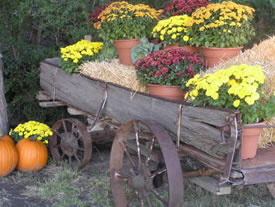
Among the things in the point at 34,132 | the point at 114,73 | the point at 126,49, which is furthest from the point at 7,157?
the point at 126,49

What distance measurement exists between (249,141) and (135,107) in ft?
3.70

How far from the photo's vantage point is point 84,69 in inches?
183

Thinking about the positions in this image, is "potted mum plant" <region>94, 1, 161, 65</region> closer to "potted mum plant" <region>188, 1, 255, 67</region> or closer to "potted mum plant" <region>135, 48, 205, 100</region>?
"potted mum plant" <region>188, 1, 255, 67</region>

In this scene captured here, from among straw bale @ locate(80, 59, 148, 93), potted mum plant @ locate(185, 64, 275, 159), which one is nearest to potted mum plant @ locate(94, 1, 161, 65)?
straw bale @ locate(80, 59, 148, 93)

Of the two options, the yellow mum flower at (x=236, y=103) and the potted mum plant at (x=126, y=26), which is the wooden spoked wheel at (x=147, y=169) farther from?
the potted mum plant at (x=126, y=26)

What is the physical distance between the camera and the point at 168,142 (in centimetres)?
320

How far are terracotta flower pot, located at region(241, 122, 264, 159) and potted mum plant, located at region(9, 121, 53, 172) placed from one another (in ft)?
8.88

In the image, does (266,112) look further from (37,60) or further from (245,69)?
(37,60)

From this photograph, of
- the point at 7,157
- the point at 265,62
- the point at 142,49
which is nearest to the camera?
the point at 265,62

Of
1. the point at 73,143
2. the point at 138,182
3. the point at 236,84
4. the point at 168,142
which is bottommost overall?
the point at 73,143

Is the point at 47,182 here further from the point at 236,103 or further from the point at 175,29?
the point at 236,103

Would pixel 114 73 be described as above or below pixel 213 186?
above

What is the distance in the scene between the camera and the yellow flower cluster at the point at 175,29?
4230mm

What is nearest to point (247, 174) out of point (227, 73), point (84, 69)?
point (227, 73)
